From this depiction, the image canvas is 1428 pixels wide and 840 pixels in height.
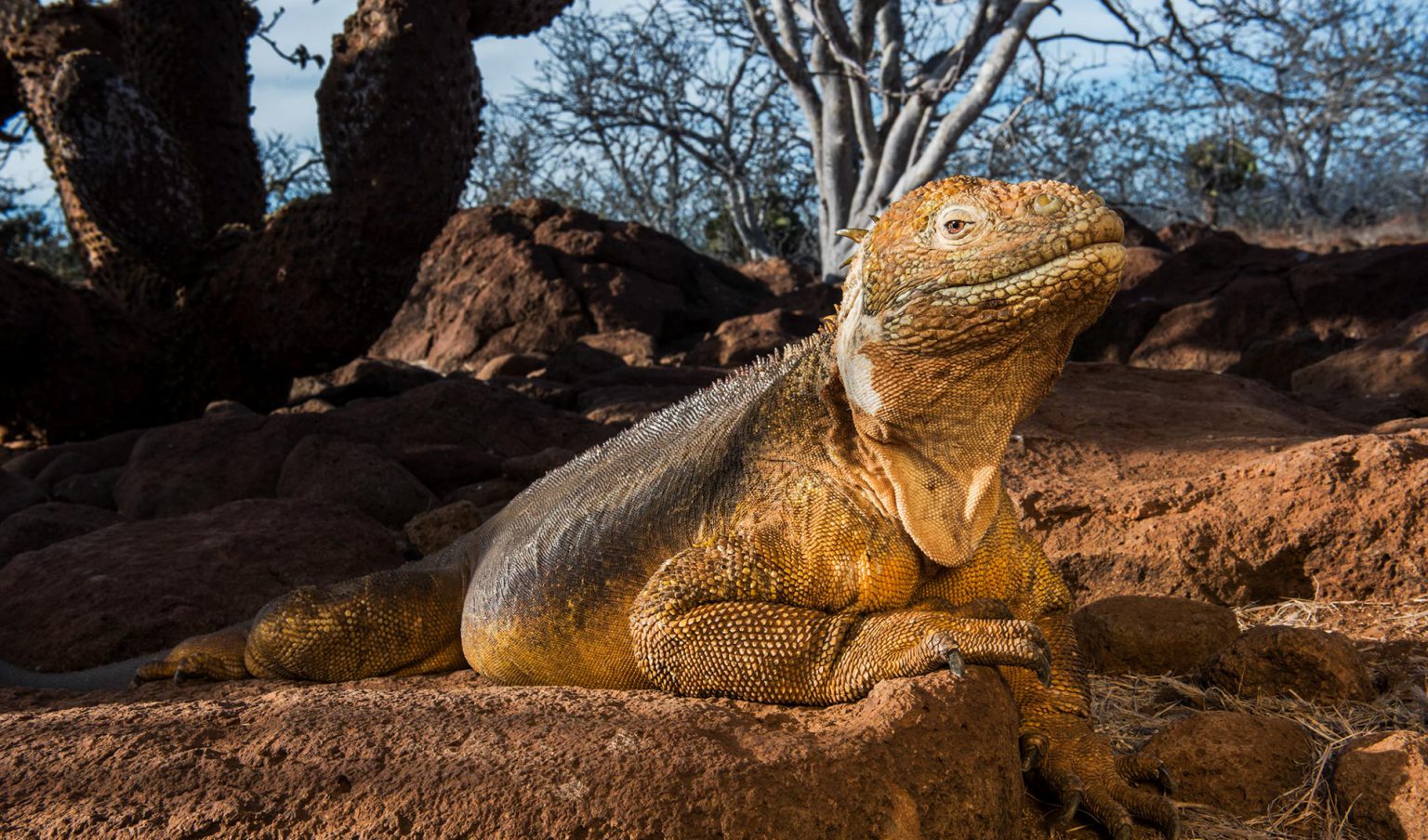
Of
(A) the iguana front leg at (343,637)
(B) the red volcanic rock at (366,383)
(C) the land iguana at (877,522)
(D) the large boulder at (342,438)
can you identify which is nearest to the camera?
(C) the land iguana at (877,522)

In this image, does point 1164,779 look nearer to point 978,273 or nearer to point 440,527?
point 978,273

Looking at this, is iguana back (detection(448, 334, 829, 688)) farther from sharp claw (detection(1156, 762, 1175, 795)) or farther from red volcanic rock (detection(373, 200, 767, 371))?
red volcanic rock (detection(373, 200, 767, 371))

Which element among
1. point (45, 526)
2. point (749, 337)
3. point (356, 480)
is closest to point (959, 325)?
point (356, 480)

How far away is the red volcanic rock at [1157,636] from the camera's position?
3873 millimetres

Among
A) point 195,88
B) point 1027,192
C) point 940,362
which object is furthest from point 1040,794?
point 195,88

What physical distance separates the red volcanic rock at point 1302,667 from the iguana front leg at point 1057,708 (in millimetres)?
619

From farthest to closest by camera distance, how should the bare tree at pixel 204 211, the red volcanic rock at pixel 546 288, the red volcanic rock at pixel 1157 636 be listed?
the red volcanic rock at pixel 546 288
the bare tree at pixel 204 211
the red volcanic rock at pixel 1157 636

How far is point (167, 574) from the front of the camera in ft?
16.7

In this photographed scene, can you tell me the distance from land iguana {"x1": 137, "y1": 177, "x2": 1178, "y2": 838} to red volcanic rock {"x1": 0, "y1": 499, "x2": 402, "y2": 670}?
6.43ft

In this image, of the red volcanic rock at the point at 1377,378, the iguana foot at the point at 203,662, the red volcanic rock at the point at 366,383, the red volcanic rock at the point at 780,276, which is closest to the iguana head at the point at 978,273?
the iguana foot at the point at 203,662

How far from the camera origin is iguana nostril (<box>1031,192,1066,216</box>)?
2633 millimetres

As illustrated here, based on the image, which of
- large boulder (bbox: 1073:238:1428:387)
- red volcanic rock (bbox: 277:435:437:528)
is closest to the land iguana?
red volcanic rock (bbox: 277:435:437:528)

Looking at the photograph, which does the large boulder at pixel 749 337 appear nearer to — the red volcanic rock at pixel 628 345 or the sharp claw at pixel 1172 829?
the red volcanic rock at pixel 628 345

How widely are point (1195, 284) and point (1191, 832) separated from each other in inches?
508
